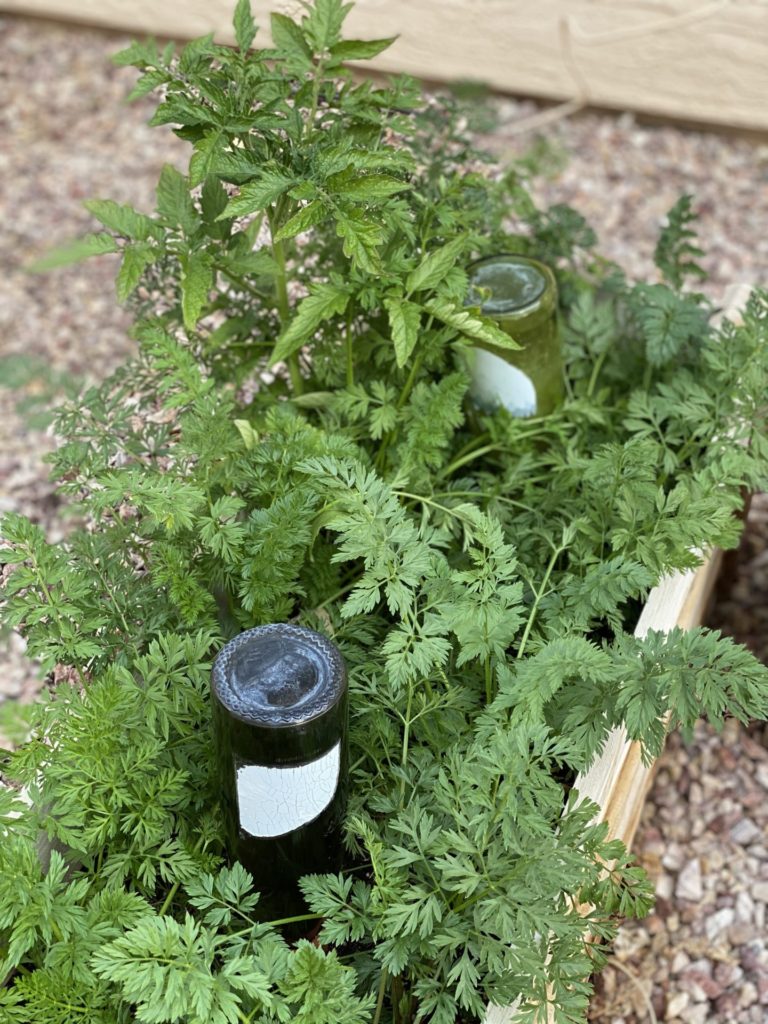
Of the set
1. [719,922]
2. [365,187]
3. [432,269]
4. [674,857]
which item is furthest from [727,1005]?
[365,187]

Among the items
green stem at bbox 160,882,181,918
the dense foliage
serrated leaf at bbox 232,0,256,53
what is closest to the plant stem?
the dense foliage

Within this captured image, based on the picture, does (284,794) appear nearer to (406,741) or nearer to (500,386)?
(406,741)

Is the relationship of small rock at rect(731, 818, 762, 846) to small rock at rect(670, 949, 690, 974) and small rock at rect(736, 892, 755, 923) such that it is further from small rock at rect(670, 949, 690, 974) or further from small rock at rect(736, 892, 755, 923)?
small rock at rect(670, 949, 690, 974)

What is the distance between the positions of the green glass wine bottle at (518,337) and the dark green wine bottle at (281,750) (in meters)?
0.63

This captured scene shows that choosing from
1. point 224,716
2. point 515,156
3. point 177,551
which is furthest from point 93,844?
point 515,156

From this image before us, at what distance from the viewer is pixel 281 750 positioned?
1.07 meters

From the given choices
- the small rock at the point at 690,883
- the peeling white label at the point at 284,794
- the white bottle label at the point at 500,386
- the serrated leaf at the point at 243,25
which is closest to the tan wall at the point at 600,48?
the white bottle label at the point at 500,386

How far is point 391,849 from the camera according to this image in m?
1.18

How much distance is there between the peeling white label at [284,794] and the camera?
3.59 ft

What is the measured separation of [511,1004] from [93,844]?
1.44 ft

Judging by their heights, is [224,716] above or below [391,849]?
above

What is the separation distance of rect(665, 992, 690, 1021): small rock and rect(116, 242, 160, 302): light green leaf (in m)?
1.26

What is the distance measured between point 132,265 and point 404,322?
33cm

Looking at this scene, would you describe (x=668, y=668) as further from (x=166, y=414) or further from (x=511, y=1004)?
(x=166, y=414)
